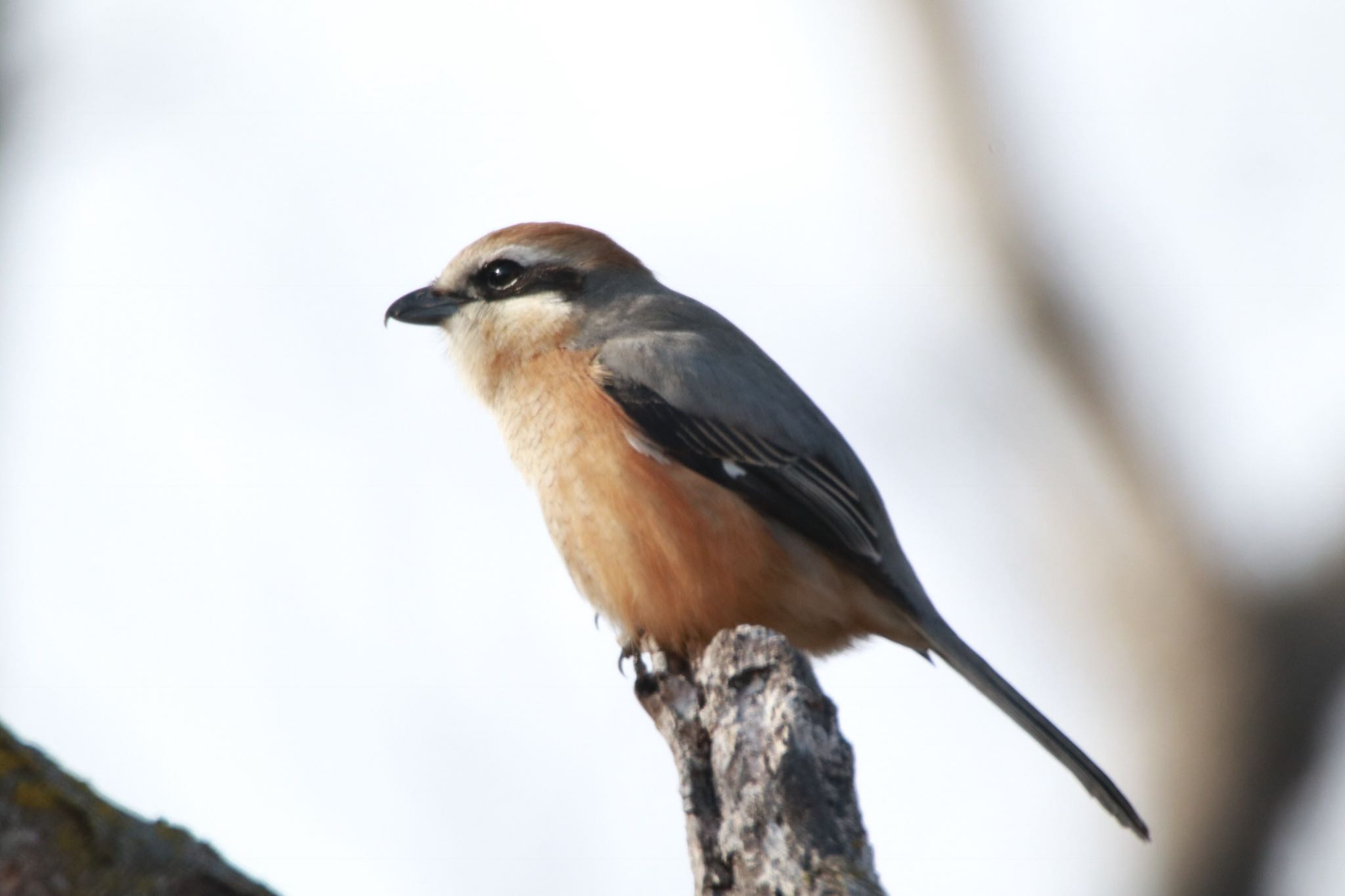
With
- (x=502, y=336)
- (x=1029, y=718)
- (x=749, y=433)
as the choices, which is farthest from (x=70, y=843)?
(x=502, y=336)

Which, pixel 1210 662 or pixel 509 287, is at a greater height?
pixel 509 287

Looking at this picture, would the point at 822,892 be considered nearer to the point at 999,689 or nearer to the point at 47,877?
the point at 47,877

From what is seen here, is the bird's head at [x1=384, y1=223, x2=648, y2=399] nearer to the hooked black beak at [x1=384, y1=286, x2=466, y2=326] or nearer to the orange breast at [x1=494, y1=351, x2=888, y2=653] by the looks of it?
the hooked black beak at [x1=384, y1=286, x2=466, y2=326]

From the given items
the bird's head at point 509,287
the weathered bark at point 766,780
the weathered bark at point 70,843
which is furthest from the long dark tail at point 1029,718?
the weathered bark at point 70,843

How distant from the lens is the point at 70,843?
5.97ft

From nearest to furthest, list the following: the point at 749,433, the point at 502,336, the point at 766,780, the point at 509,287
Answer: the point at 766,780, the point at 749,433, the point at 502,336, the point at 509,287

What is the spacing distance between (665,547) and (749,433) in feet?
2.32

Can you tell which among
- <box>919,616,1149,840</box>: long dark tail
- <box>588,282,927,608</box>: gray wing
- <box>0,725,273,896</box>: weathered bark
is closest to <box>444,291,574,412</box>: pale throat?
<box>588,282,927,608</box>: gray wing

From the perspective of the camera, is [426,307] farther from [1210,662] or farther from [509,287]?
[1210,662]

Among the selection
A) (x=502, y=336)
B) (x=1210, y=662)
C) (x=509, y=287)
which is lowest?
(x=1210, y=662)

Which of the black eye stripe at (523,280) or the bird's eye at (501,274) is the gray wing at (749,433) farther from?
the bird's eye at (501,274)

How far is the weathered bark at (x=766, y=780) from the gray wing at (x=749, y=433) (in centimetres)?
161

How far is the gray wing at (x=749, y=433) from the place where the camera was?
516 centimetres

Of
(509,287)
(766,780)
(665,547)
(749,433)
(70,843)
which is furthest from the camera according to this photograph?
(509,287)
